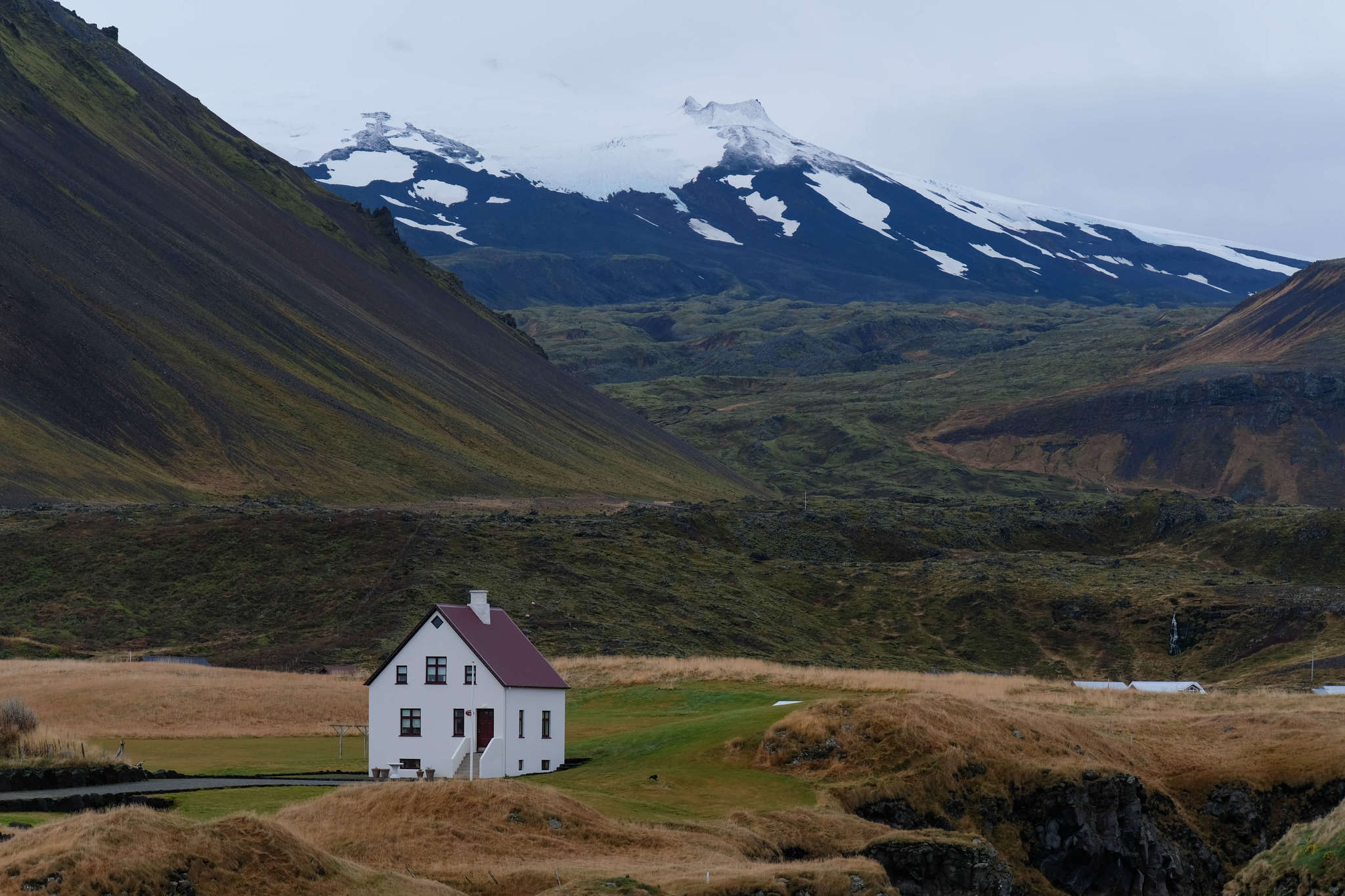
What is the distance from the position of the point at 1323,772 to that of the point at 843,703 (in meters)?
14.2

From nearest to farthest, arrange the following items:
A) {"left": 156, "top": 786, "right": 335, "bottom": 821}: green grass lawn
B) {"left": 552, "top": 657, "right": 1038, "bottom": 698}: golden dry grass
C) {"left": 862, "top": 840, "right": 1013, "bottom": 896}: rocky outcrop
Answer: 1. {"left": 156, "top": 786, "right": 335, "bottom": 821}: green grass lawn
2. {"left": 862, "top": 840, "right": 1013, "bottom": 896}: rocky outcrop
3. {"left": 552, "top": 657, "right": 1038, "bottom": 698}: golden dry grass

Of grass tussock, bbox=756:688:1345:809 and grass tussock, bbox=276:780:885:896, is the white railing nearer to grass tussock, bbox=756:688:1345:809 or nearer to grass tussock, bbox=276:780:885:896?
grass tussock, bbox=756:688:1345:809

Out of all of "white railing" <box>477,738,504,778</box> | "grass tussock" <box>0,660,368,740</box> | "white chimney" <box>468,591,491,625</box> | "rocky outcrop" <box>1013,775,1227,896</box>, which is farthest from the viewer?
"grass tussock" <box>0,660,368,740</box>

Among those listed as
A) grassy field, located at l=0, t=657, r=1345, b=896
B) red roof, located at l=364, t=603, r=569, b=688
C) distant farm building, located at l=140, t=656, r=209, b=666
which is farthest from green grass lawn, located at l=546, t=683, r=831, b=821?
distant farm building, located at l=140, t=656, r=209, b=666

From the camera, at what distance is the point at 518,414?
18362 cm

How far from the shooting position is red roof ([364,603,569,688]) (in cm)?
4469

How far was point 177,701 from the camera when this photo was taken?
192 feet

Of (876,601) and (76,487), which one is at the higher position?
(76,487)

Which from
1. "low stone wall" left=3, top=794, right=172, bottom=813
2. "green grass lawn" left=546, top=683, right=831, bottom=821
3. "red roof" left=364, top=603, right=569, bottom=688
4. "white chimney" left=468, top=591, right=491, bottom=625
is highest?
"white chimney" left=468, top=591, right=491, bottom=625

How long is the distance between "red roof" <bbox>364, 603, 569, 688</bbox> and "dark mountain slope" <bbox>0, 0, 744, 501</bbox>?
276 ft

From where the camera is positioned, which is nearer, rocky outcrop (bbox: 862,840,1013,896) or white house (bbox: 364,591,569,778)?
rocky outcrop (bbox: 862,840,1013,896)

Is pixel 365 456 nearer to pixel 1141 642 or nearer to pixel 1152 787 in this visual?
pixel 1141 642

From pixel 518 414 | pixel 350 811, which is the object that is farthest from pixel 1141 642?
pixel 518 414

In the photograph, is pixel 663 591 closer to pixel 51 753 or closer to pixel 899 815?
pixel 899 815
